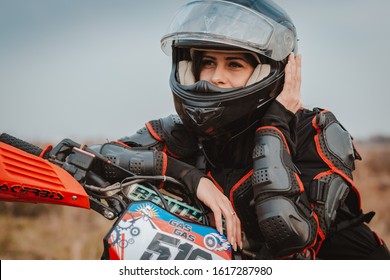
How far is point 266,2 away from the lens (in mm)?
2996

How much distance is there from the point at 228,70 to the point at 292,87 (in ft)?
0.99

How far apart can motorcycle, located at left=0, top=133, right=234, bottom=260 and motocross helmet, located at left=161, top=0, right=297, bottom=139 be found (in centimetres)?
43

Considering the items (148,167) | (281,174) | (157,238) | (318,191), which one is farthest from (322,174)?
(157,238)

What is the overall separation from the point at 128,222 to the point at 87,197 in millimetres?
176

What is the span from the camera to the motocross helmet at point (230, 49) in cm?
277

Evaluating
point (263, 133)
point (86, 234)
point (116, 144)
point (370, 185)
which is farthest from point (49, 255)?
point (370, 185)

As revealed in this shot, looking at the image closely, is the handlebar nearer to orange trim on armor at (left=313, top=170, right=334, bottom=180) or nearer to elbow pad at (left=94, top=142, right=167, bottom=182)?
elbow pad at (left=94, top=142, right=167, bottom=182)

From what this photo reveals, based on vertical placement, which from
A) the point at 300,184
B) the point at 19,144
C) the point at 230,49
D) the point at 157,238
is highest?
the point at 230,49

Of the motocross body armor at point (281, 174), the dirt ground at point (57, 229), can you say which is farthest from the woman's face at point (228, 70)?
the dirt ground at point (57, 229)

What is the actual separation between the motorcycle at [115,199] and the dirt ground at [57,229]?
2.16m

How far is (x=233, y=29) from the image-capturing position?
2.81 meters

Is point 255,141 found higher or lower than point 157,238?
higher

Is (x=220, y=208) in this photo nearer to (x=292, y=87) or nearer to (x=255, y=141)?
(x=255, y=141)

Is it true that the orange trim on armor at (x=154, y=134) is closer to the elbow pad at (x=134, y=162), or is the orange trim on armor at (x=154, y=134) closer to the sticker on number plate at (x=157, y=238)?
the elbow pad at (x=134, y=162)
